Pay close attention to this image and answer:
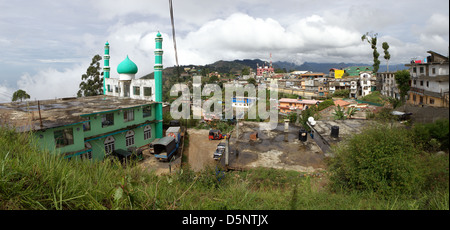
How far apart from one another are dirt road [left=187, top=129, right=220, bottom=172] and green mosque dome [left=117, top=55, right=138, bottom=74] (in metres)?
7.67

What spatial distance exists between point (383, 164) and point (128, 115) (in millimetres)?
14703

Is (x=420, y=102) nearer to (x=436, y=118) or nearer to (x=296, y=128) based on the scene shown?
(x=436, y=118)

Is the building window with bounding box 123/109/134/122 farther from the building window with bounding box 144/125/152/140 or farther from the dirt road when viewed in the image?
the dirt road

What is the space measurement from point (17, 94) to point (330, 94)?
4897 cm

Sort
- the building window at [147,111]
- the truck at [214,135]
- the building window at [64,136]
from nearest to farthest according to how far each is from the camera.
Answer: the building window at [64,136] → the building window at [147,111] → the truck at [214,135]

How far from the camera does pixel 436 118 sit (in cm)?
172

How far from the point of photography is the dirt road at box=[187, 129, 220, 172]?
15.1 m

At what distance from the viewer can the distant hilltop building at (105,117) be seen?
35.3 ft

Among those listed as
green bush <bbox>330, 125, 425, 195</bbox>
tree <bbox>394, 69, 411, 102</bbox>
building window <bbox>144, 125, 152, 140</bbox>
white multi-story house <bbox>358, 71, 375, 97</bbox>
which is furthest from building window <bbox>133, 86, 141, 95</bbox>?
tree <bbox>394, 69, 411, 102</bbox>

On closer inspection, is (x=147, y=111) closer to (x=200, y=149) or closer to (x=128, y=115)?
(x=128, y=115)

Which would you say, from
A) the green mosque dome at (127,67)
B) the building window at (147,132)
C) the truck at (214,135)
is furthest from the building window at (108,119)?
the truck at (214,135)

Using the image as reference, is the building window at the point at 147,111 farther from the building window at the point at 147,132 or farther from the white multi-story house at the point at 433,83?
the white multi-story house at the point at 433,83

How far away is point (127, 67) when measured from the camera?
2012 centimetres
